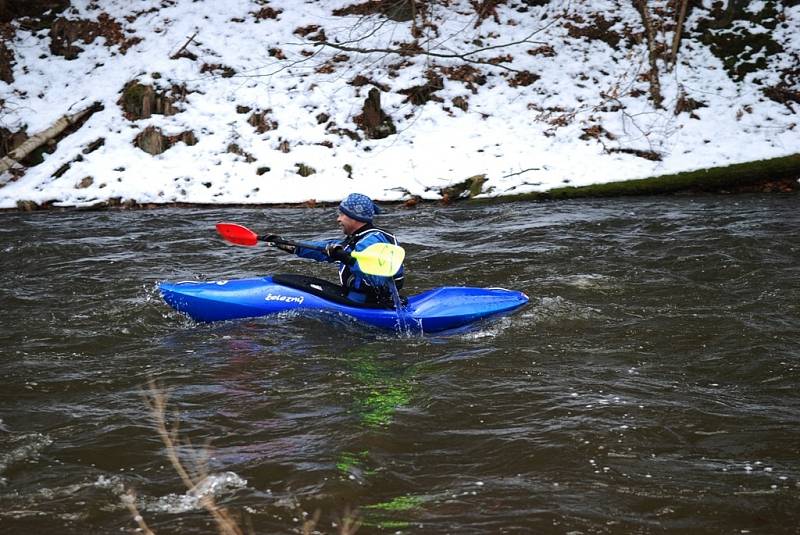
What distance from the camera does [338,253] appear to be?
5586mm

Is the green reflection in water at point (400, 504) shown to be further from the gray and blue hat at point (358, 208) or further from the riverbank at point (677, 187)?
the riverbank at point (677, 187)

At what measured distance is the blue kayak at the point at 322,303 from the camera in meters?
5.73

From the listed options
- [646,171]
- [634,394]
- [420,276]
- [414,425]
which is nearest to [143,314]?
[420,276]

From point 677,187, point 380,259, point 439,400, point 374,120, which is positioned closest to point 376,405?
point 439,400

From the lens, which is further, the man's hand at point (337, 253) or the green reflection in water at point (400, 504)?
the man's hand at point (337, 253)

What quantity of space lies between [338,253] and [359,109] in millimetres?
6947

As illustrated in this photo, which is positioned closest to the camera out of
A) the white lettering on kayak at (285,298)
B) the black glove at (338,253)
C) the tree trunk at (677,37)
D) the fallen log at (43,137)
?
the black glove at (338,253)

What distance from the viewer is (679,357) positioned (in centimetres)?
492

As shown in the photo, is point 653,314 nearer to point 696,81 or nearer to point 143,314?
point 143,314

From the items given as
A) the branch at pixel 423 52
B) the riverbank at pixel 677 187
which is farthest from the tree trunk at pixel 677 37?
the riverbank at pixel 677 187

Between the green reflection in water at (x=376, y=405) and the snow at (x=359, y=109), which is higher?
the snow at (x=359, y=109)

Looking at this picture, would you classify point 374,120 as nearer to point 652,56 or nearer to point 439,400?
point 652,56

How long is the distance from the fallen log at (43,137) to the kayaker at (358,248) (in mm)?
6878

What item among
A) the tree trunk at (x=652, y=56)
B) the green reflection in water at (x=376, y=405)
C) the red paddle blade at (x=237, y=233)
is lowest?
the green reflection in water at (x=376, y=405)
